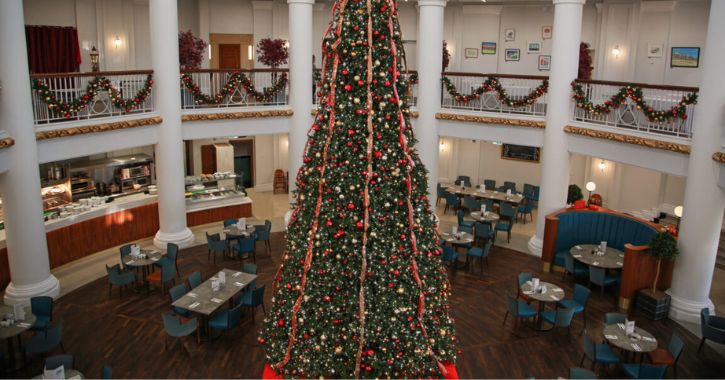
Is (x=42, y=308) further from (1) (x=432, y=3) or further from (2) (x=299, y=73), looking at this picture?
(1) (x=432, y=3)

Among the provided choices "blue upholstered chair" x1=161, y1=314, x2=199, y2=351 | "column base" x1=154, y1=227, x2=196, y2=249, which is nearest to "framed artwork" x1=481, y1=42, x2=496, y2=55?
"column base" x1=154, y1=227, x2=196, y2=249

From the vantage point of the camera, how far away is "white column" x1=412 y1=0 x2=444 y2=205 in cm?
1498

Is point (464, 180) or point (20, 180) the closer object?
point (20, 180)

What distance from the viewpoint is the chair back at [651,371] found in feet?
27.5

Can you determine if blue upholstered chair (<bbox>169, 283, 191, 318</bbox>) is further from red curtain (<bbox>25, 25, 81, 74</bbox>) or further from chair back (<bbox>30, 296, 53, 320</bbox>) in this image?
red curtain (<bbox>25, 25, 81, 74</bbox>)

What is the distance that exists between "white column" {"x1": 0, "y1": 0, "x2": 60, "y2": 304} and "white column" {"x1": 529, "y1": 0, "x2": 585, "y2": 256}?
35.9ft

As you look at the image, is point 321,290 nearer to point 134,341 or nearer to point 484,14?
point 134,341

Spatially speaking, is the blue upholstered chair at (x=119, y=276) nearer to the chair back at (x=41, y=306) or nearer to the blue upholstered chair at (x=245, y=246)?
the chair back at (x=41, y=306)

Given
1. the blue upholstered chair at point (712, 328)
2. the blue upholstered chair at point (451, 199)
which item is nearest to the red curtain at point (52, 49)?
the blue upholstered chair at point (451, 199)

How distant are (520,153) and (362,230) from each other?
49.8ft

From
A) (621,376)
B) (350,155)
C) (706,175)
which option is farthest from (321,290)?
(706,175)

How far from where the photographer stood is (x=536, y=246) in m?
14.9

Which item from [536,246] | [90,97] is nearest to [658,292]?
[536,246]

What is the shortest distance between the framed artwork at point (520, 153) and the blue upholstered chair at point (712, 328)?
10430 mm
